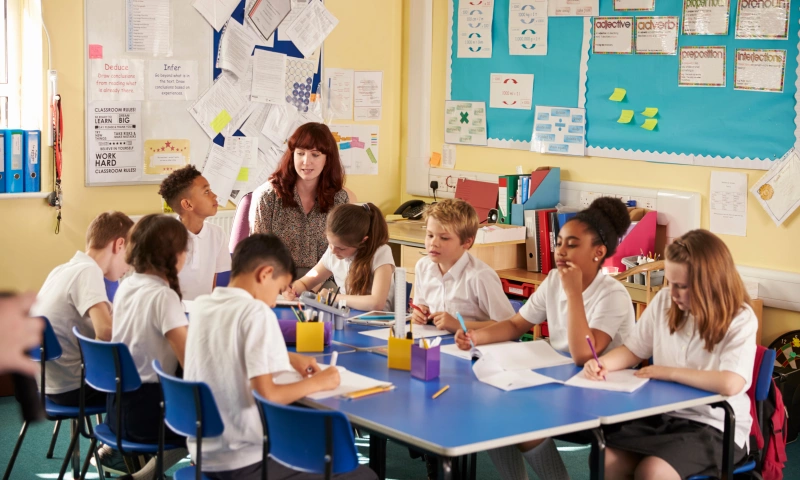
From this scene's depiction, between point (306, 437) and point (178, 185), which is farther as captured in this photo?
point (178, 185)

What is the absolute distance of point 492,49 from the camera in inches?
225

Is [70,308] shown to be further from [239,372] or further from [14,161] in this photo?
[14,161]

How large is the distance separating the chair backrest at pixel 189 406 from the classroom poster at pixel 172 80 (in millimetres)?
2995

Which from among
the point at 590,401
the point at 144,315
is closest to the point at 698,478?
the point at 590,401

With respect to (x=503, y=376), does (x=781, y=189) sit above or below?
above

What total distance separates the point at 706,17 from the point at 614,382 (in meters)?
2.67

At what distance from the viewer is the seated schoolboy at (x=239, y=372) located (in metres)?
2.26

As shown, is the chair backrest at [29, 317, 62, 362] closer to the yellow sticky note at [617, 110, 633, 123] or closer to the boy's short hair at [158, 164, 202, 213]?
the boy's short hair at [158, 164, 202, 213]

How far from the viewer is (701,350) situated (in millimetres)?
2619

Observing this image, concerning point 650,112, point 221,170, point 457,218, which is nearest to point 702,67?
point 650,112

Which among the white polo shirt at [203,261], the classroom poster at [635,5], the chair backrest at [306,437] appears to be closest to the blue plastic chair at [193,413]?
the chair backrest at [306,437]

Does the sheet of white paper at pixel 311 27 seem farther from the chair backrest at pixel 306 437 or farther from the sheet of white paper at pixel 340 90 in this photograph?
the chair backrest at pixel 306 437

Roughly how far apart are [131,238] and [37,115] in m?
2.31

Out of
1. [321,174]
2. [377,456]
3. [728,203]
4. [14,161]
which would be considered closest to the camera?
[377,456]
